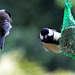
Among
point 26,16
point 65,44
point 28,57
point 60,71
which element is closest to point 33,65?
point 28,57

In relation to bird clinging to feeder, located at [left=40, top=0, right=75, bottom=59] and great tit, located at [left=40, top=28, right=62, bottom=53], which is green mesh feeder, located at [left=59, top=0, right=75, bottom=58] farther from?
great tit, located at [left=40, top=28, right=62, bottom=53]

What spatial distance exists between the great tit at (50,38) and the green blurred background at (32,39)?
3607 mm

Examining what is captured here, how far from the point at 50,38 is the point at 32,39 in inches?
157

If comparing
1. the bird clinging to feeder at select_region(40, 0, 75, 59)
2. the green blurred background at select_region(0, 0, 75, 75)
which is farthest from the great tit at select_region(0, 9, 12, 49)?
the green blurred background at select_region(0, 0, 75, 75)

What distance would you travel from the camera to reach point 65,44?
2402mm

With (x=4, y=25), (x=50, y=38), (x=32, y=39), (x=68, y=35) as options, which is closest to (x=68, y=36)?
(x=68, y=35)

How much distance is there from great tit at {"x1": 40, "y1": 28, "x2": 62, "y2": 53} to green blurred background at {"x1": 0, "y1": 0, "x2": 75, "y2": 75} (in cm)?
361

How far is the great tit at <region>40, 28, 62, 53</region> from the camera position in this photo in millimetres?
2553

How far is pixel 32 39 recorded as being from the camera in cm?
657

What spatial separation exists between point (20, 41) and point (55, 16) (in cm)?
105

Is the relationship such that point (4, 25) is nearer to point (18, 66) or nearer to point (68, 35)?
point (68, 35)

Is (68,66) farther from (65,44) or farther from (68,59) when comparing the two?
(65,44)

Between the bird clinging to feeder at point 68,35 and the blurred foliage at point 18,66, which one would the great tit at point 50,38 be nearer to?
the bird clinging to feeder at point 68,35

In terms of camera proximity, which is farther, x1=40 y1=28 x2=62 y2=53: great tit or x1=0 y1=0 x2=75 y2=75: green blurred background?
x1=0 y1=0 x2=75 y2=75: green blurred background
